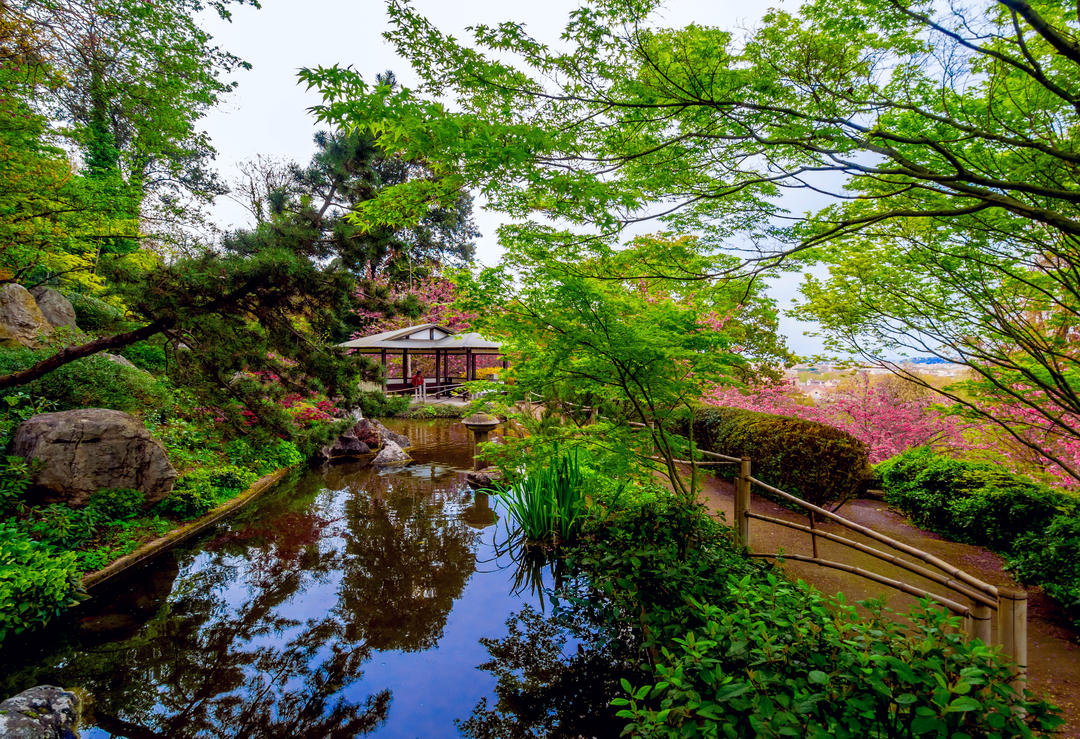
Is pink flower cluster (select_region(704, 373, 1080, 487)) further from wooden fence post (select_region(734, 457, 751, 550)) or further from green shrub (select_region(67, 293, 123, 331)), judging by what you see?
green shrub (select_region(67, 293, 123, 331))

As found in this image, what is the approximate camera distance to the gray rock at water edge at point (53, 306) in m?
8.73

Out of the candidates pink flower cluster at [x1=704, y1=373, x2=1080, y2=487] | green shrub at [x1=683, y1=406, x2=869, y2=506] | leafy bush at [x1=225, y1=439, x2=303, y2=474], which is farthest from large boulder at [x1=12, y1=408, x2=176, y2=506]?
pink flower cluster at [x1=704, y1=373, x2=1080, y2=487]

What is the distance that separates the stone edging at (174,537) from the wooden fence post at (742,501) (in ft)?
18.3

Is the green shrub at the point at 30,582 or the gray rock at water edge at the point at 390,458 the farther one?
the gray rock at water edge at the point at 390,458

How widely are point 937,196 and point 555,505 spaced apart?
365 centimetres

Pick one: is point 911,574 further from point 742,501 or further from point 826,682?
point 826,682

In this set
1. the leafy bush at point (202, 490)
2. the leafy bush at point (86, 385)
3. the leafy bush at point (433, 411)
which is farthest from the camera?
the leafy bush at point (433, 411)

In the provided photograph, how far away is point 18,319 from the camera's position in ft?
25.3

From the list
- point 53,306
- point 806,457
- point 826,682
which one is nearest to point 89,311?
point 53,306

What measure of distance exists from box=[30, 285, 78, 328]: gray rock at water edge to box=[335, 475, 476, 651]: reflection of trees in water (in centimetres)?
796

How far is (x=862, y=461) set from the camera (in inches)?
188

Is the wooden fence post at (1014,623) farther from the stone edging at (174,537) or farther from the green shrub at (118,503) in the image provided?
the green shrub at (118,503)

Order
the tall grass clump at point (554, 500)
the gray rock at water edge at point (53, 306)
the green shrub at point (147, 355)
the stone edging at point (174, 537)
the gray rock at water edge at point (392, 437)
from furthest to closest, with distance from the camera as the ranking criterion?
the gray rock at water edge at point (392, 437)
the green shrub at point (147, 355)
the gray rock at water edge at point (53, 306)
the tall grass clump at point (554, 500)
the stone edging at point (174, 537)

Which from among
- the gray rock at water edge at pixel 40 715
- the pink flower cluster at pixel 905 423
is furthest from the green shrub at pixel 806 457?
the gray rock at water edge at pixel 40 715
